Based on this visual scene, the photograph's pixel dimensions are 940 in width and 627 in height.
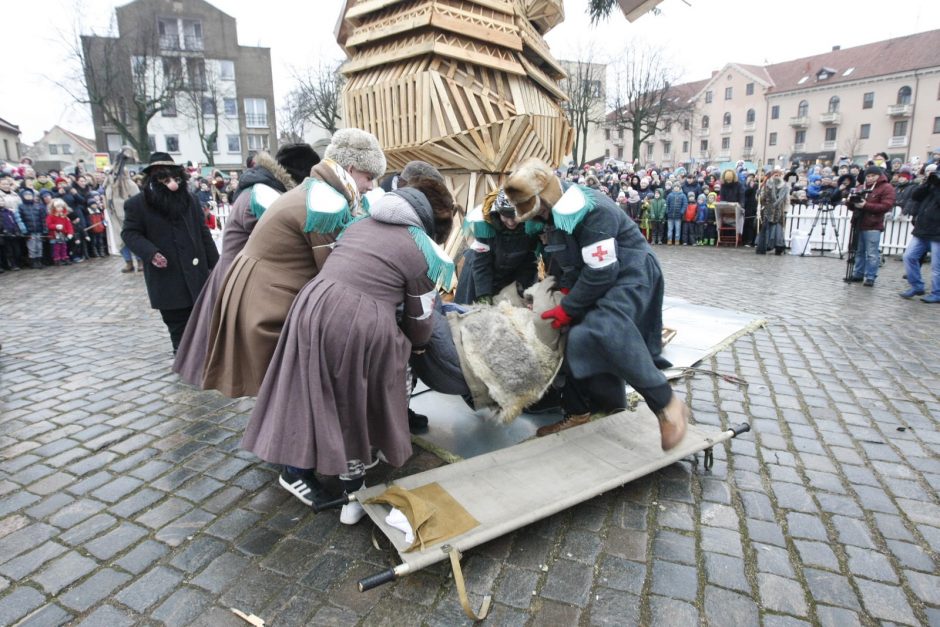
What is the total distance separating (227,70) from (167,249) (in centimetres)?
4327

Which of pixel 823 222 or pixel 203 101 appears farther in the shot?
pixel 203 101

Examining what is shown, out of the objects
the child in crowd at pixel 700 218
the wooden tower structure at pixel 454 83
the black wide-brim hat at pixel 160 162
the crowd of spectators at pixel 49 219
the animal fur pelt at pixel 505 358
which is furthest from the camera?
the child in crowd at pixel 700 218

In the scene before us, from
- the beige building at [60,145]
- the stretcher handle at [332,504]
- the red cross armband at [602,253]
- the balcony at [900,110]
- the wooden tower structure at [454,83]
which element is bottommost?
the stretcher handle at [332,504]

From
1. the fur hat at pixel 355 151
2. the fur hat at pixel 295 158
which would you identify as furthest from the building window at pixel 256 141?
the fur hat at pixel 355 151

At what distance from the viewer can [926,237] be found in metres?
7.77

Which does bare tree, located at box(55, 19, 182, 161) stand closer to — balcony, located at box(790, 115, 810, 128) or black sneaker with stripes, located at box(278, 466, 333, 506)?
black sneaker with stripes, located at box(278, 466, 333, 506)

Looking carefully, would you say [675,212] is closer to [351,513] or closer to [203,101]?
[351,513]

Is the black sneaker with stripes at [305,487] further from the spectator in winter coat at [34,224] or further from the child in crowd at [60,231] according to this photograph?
the child in crowd at [60,231]

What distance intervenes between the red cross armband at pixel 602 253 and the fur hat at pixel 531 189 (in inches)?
13.1

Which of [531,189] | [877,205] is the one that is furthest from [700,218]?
[531,189]

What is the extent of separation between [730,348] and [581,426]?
2860mm

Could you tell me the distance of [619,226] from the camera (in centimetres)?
321

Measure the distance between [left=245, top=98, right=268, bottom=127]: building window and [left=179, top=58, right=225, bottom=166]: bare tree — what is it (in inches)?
70.4

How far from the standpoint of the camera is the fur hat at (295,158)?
3855 millimetres
